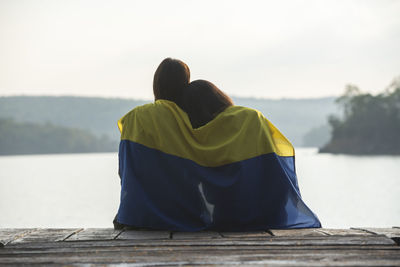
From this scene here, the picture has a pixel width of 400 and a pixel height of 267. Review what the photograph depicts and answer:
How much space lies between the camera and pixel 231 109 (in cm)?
422

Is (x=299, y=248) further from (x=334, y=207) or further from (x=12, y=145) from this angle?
(x=12, y=145)

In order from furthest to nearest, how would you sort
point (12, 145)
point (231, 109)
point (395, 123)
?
point (12, 145)
point (395, 123)
point (231, 109)

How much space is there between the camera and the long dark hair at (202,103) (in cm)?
425

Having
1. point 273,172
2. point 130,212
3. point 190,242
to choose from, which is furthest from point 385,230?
point 130,212

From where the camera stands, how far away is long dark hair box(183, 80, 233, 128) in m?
4.25

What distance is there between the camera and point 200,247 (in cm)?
306

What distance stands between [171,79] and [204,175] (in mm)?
921

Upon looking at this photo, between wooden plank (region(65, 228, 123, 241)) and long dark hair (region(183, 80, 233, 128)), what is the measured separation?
3.75 feet

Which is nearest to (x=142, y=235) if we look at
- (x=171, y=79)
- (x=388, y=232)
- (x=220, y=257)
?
(x=220, y=257)

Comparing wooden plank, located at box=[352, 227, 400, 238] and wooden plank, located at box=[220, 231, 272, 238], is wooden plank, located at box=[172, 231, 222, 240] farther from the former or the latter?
wooden plank, located at box=[352, 227, 400, 238]

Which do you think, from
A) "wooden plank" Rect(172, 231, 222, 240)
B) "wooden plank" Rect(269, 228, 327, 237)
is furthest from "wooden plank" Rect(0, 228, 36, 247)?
"wooden plank" Rect(269, 228, 327, 237)

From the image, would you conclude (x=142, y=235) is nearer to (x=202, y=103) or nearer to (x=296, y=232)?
(x=296, y=232)

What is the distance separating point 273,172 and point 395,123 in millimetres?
73683

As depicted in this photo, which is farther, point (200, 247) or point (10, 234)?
point (10, 234)
